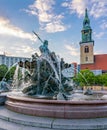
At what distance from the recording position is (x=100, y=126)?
19.0ft

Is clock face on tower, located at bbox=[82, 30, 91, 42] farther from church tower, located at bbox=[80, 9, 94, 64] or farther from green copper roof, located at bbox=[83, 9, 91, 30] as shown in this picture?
green copper roof, located at bbox=[83, 9, 91, 30]

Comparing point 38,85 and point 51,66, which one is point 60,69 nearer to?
point 51,66

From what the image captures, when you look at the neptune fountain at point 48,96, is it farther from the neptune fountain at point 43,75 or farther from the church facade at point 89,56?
the church facade at point 89,56

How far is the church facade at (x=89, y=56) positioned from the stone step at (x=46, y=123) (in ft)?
214

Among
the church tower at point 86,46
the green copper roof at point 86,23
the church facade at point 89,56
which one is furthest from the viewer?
the green copper roof at point 86,23

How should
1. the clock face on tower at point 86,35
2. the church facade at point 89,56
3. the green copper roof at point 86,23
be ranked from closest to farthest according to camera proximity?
the church facade at point 89,56 → the clock face on tower at point 86,35 → the green copper roof at point 86,23

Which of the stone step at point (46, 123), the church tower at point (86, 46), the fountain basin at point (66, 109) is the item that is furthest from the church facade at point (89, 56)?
the stone step at point (46, 123)

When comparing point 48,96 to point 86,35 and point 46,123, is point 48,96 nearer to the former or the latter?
point 46,123

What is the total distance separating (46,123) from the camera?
5895 millimetres

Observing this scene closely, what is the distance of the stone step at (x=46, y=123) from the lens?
5.77m

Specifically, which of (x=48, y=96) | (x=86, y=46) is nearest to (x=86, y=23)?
(x=86, y=46)

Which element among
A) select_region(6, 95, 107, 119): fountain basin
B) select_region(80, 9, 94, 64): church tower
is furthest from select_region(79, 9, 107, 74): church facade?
select_region(6, 95, 107, 119): fountain basin

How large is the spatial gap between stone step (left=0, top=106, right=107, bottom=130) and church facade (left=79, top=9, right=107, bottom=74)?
65117 mm

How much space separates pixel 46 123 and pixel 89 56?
226 ft
